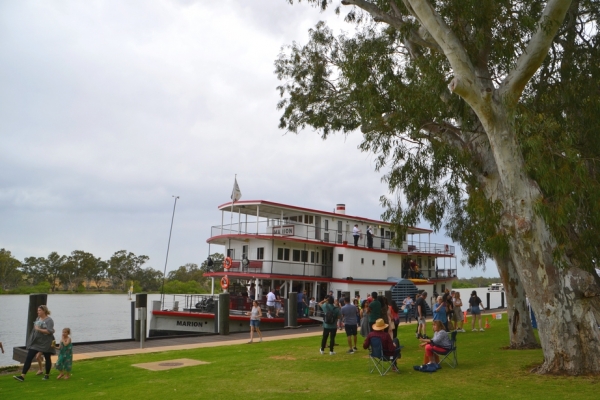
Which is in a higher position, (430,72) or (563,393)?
(430,72)

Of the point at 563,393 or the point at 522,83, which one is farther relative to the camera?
the point at 522,83

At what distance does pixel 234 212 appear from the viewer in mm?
28438

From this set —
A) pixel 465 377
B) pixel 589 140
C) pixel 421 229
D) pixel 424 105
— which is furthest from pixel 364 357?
pixel 421 229

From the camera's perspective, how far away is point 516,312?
14.6 metres

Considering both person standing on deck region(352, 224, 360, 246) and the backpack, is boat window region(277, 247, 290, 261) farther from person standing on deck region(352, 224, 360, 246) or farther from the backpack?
the backpack

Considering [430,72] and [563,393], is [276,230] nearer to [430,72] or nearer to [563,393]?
[430,72]

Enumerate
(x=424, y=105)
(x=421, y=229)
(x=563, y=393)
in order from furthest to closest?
1. (x=421, y=229)
2. (x=424, y=105)
3. (x=563, y=393)

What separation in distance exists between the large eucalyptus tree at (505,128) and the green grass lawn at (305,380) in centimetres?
128

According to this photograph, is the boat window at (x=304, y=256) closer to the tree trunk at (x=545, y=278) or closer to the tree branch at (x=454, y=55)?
the tree trunk at (x=545, y=278)

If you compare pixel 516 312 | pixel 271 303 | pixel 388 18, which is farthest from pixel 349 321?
pixel 271 303

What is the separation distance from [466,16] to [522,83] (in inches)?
99.1

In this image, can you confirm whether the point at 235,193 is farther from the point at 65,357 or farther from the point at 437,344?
the point at 437,344

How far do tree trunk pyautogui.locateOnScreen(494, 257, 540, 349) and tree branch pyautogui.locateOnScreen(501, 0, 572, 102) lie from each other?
560cm

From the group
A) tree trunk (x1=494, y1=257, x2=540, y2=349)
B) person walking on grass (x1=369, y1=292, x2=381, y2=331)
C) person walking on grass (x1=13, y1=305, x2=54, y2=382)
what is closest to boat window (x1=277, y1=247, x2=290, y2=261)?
tree trunk (x1=494, y1=257, x2=540, y2=349)
